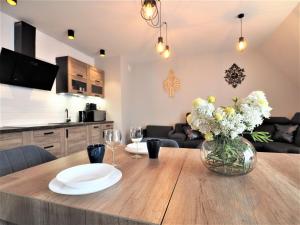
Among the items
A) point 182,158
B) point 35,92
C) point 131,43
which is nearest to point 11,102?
point 35,92

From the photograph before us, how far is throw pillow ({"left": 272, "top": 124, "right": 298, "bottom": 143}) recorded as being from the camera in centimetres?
312

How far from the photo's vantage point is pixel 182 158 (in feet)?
3.59

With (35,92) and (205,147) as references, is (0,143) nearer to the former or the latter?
(35,92)

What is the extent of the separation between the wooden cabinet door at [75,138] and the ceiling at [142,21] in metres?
1.71

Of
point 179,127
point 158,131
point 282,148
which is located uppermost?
point 179,127

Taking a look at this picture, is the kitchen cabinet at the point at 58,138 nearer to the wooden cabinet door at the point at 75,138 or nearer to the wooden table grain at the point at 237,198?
the wooden cabinet door at the point at 75,138

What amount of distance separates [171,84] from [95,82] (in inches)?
78.1

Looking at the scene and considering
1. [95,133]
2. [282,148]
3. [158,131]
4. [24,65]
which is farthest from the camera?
[158,131]

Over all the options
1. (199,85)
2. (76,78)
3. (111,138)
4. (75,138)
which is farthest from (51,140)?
(199,85)

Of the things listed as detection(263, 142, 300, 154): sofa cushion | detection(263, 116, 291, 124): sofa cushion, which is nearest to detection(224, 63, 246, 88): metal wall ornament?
detection(263, 116, 291, 124): sofa cushion

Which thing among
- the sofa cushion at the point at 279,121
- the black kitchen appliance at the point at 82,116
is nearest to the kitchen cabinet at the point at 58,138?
the black kitchen appliance at the point at 82,116

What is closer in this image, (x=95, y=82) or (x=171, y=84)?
(x=95, y=82)

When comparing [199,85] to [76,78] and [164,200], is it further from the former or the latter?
[164,200]

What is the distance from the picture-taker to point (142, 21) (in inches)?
105
